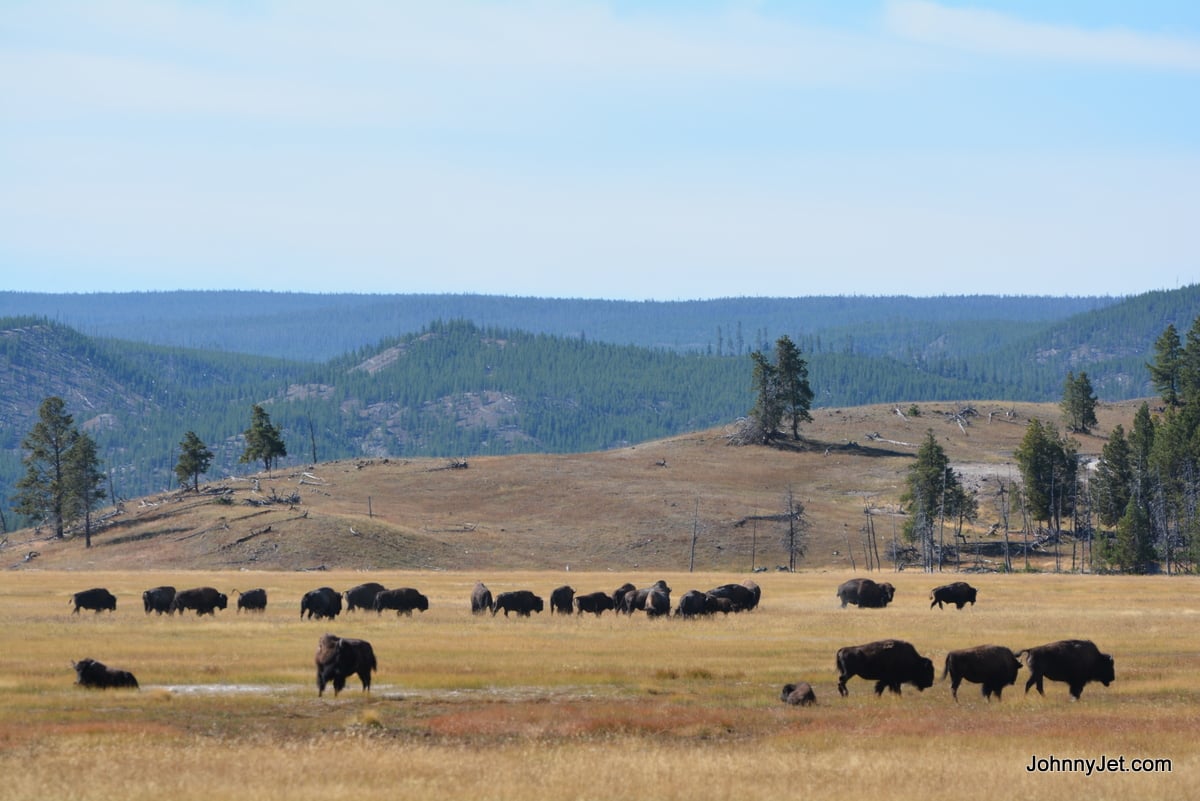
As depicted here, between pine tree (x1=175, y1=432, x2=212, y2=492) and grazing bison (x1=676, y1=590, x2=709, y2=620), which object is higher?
pine tree (x1=175, y1=432, x2=212, y2=492)

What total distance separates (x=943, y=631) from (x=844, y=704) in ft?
47.7

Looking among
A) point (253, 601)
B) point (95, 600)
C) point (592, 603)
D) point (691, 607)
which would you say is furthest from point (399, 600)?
point (95, 600)

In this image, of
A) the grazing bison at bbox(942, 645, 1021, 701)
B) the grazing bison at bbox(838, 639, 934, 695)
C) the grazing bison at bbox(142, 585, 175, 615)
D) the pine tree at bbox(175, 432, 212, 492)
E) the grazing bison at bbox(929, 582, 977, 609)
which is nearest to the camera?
the grazing bison at bbox(942, 645, 1021, 701)

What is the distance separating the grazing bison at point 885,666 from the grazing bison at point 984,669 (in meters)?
0.73

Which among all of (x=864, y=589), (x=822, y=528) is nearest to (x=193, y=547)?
(x=822, y=528)

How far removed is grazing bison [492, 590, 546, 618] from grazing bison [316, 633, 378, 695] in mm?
20497

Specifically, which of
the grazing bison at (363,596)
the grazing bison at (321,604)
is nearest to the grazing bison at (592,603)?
the grazing bison at (363,596)

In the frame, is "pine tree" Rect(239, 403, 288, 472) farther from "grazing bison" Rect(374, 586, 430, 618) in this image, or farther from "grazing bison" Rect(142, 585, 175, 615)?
"grazing bison" Rect(374, 586, 430, 618)

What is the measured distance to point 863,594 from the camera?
52.3 metres

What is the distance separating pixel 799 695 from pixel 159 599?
30.4m

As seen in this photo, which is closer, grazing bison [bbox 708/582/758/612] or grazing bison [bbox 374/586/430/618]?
grazing bison [bbox 374/586/430/618]

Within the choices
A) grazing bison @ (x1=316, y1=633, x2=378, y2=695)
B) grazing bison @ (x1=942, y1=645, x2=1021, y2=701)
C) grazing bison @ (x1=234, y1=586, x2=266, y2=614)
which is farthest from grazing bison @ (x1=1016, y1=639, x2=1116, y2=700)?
grazing bison @ (x1=234, y1=586, x2=266, y2=614)

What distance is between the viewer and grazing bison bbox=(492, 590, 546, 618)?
47812 millimetres

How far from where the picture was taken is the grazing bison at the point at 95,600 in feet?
157
